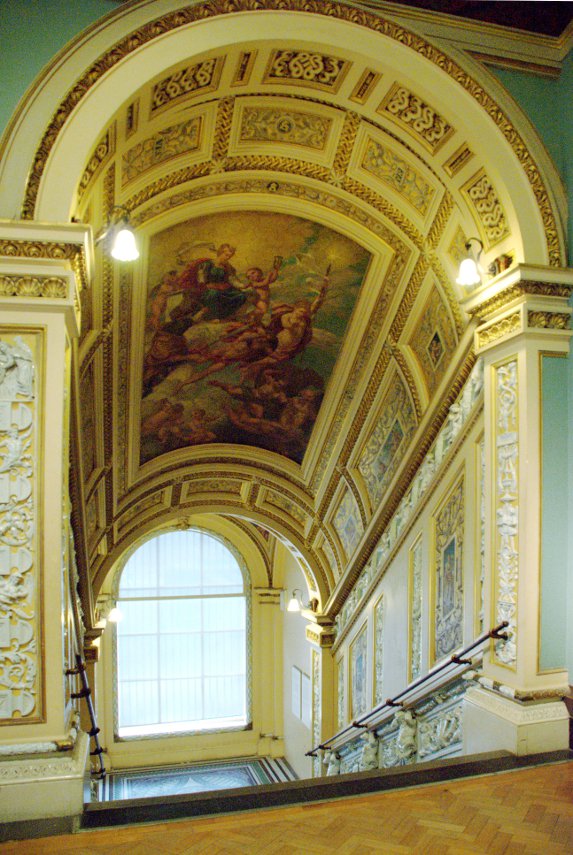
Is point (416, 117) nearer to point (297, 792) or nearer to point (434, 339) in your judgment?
point (434, 339)

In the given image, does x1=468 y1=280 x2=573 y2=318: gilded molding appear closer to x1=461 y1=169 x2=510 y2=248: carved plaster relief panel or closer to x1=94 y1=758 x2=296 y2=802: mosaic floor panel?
x1=461 y1=169 x2=510 y2=248: carved plaster relief panel

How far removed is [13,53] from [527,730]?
623 centimetres

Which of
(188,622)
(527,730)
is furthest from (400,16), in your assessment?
(188,622)

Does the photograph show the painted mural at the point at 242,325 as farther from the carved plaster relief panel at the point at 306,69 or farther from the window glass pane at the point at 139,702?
the window glass pane at the point at 139,702

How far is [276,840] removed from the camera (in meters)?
4.13

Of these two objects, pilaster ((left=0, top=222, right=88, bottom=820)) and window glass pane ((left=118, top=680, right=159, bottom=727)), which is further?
window glass pane ((left=118, top=680, right=159, bottom=727))

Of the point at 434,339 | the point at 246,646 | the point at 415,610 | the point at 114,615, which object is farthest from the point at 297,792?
the point at 246,646

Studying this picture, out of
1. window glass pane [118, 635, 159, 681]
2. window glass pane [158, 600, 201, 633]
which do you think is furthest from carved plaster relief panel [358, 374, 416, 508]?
window glass pane [118, 635, 159, 681]

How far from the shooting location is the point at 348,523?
36.3ft

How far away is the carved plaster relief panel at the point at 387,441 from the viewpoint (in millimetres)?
8867

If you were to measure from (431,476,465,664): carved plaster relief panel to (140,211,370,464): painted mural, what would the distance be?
297 cm

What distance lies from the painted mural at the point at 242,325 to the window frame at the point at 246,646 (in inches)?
229

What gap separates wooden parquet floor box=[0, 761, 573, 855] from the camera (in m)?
4.02

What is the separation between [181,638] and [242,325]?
10100 millimetres
